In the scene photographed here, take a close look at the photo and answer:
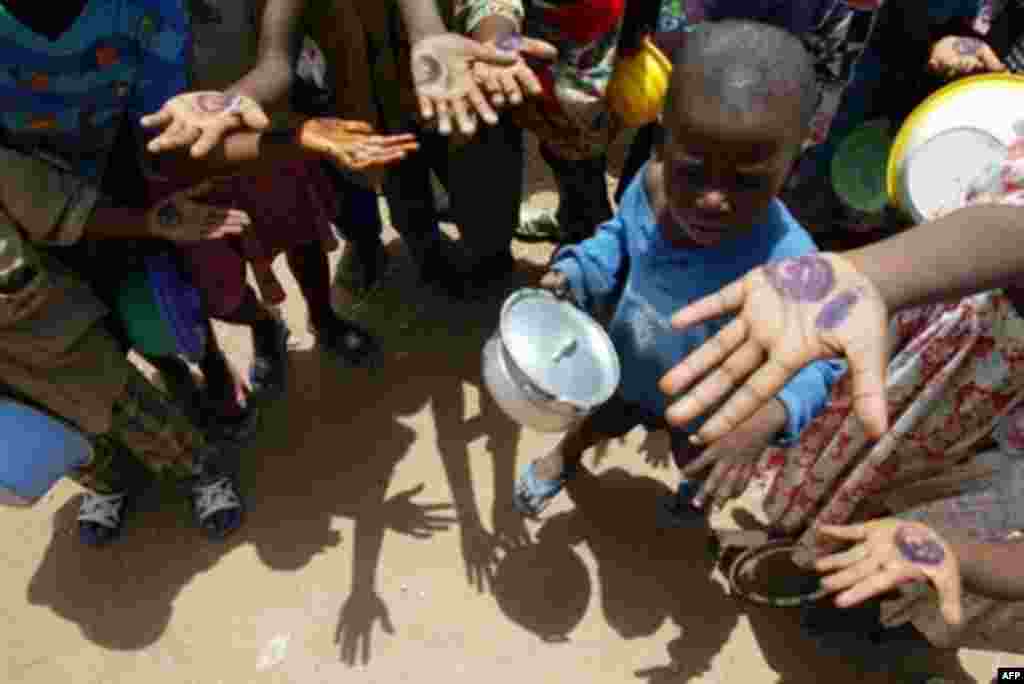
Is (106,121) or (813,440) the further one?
(813,440)

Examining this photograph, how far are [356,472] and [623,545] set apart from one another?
89 cm

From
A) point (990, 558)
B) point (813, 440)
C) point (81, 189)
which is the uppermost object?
point (81, 189)

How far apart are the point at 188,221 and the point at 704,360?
4.02ft

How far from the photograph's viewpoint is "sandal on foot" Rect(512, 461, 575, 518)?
2.33m

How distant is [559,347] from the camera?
1751 millimetres

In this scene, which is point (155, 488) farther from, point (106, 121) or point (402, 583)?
point (106, 121)

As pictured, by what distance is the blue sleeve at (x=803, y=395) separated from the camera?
5.07 ft

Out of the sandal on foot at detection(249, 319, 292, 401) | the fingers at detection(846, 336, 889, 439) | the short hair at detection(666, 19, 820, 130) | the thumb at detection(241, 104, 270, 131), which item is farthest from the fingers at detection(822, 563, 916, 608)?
the sandal on foot at detection(249, 319, 292, 401)

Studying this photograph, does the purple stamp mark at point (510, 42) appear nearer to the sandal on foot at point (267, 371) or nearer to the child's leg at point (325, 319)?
the child's leg at point (325, 319)

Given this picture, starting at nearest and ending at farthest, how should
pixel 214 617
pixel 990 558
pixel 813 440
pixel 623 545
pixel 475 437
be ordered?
pixel 990 558, pixel 813 440, pixel 214 617, pixel 623 545, pixel 475 437

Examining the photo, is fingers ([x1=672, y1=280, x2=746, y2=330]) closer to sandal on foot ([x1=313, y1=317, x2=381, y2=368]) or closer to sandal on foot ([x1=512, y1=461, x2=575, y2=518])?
sandal on foot ([x1=512, y1=461, x2=575, y2=518])

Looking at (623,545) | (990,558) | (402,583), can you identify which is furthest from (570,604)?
(990,558)

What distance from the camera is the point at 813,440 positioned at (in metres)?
1.91

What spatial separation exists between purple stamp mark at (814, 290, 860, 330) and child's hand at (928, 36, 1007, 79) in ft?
4.77
